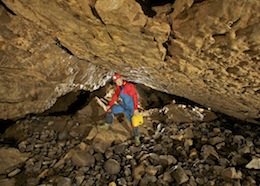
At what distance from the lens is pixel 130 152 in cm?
332

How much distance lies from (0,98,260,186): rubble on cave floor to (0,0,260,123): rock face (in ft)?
1.66

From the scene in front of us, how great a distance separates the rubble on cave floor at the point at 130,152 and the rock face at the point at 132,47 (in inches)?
19.9

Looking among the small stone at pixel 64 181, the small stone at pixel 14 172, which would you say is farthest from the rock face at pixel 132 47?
the small stone at pixel 64 181

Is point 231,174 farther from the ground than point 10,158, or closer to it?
closer to it

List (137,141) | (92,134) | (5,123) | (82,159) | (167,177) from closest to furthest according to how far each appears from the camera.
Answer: (167,177) → (82,159) → (137,141) → (92,134) → (5,123)

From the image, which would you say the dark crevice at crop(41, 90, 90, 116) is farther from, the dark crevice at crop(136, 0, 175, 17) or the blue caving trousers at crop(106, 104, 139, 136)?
the dark crevice at crop(136, 0, 175, 17)

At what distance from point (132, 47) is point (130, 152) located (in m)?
1.57

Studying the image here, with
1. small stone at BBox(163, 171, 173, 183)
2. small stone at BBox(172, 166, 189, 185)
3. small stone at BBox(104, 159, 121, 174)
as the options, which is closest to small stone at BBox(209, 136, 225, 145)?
small stone at BBox(172, 166, 189, 185)

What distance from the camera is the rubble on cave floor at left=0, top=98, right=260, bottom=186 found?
2.82 meters

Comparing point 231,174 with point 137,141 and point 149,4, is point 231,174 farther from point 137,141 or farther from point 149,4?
point 149,4

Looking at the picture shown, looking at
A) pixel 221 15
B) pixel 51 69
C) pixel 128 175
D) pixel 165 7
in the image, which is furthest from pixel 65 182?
pixel 221 15

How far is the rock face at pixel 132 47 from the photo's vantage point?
6.31 feet

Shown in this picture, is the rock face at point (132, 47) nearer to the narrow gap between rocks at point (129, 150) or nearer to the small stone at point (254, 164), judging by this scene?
the narrow gap between rocks at point (129, 150)

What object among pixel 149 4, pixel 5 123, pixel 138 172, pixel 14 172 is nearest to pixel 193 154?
pixel 138 172
